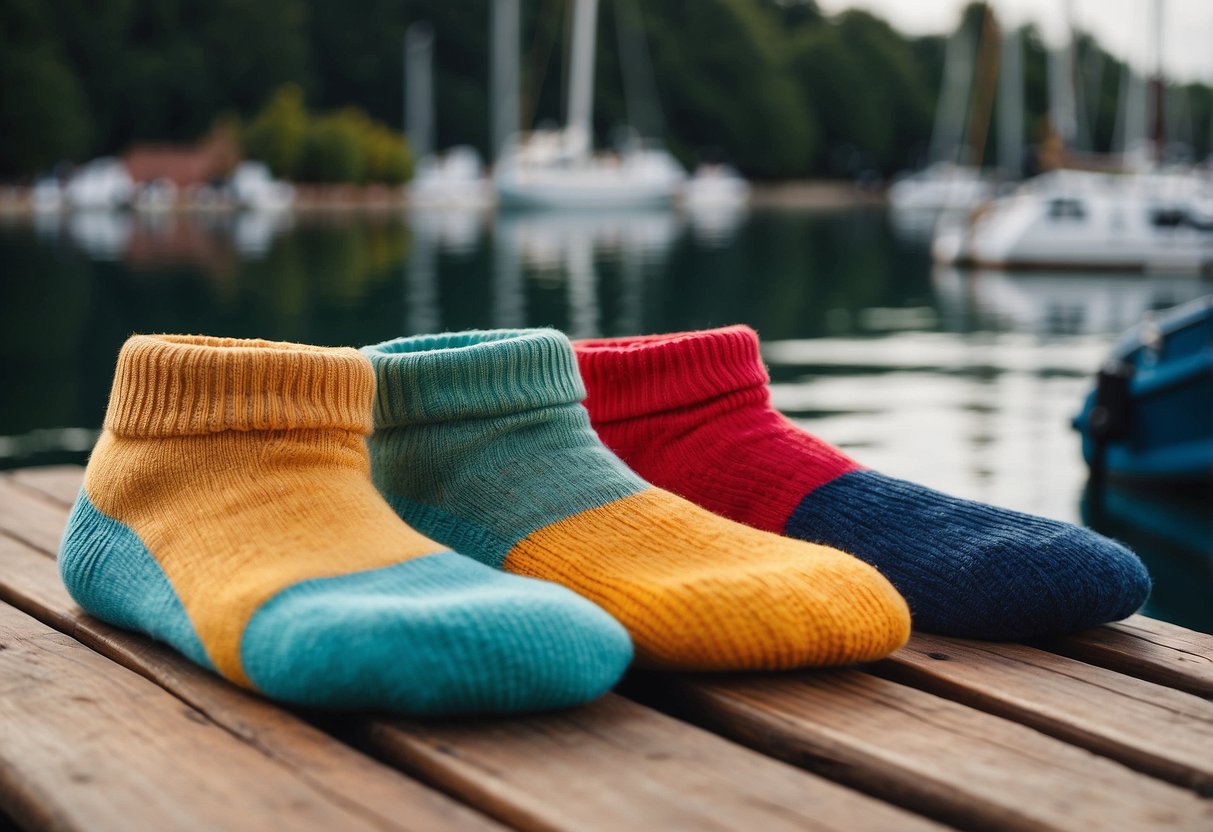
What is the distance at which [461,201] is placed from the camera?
182 feet

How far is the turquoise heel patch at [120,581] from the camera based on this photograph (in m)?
1.86

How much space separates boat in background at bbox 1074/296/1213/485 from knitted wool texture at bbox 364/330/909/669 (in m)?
3.73

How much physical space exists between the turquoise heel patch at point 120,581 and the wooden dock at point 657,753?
43mm

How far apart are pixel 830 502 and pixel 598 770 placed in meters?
0.82

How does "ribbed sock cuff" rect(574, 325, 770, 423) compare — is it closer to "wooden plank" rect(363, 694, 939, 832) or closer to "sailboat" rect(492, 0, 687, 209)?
"wooden plank" rect(363, 694, 939, 832)

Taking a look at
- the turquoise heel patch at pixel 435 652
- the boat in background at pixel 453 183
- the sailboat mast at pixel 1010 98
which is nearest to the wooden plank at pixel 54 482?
the turquoise heel patch at pixel 435 652

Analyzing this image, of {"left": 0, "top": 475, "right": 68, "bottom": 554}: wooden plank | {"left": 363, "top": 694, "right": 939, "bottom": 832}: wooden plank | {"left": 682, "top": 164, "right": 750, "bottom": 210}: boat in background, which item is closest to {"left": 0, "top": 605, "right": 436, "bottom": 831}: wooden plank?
{"left": 363, "top": 694, "right": 939, "bottom": 832}: wooden plank

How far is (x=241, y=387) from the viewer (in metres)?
1.92

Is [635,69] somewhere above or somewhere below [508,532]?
above

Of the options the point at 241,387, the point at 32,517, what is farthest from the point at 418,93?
the point at 241,387

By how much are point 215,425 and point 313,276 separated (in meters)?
17.0

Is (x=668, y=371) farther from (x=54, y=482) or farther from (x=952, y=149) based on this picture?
(x=952, y=149)

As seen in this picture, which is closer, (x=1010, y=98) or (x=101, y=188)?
(x=101, y=188)

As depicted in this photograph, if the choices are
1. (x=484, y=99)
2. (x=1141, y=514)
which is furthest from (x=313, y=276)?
(x=484, y=99)
